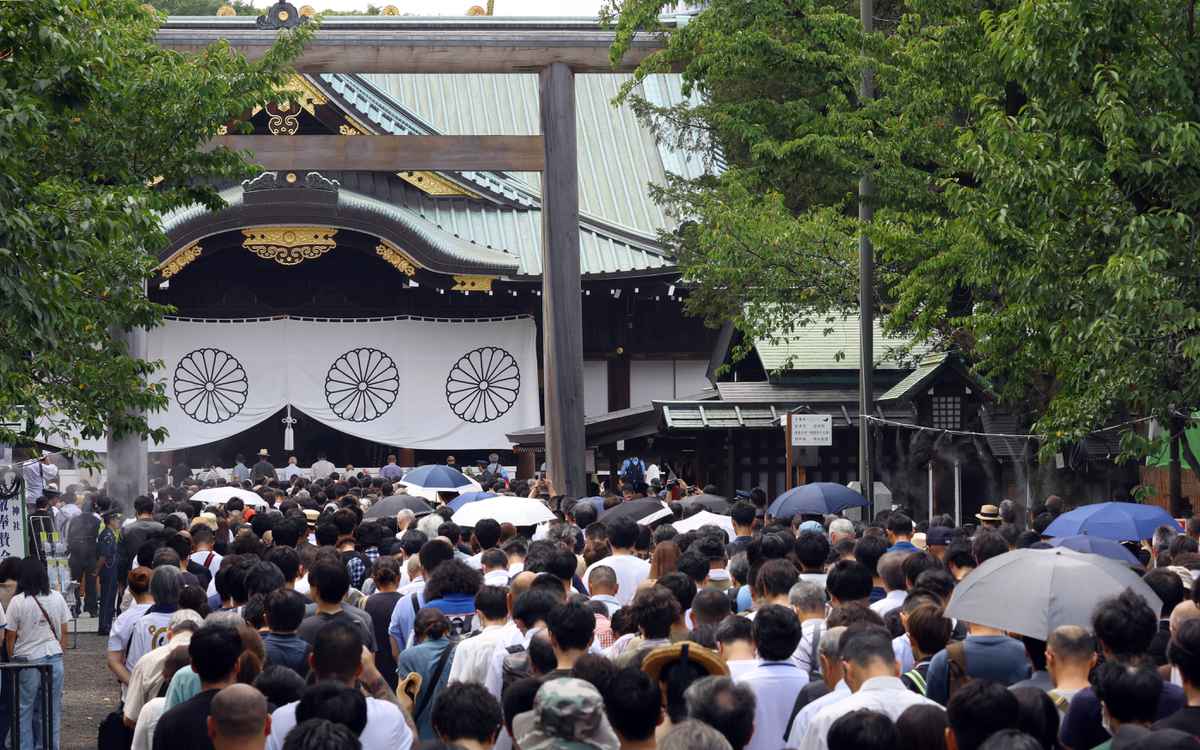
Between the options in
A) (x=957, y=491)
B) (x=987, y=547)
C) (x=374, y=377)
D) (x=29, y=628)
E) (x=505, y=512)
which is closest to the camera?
(x=987, y=547)

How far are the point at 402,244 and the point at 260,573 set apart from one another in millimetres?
18203

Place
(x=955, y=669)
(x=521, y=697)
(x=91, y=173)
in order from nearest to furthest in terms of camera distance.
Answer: (x=521, y=697) < (x=955, y=669) < (x=91, y=173)

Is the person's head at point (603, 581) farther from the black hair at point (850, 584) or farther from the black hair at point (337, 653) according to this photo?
the black hair at point (337, 653)

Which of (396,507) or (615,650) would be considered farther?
(396,507)

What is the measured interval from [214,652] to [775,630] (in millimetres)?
2039

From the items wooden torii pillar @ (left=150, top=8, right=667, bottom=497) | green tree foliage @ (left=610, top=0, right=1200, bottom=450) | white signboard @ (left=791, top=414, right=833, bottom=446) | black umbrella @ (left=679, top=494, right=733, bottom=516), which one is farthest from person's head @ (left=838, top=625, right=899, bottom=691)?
wooden torii pillar @ (left=150, top=8, right=667, bottom=497)

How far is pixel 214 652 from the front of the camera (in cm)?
524

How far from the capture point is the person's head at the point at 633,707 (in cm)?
454

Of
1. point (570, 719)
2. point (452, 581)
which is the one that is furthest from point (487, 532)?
point (570, 719)

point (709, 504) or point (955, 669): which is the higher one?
point (709, 504)

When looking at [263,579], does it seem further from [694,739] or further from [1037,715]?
[1037,715]

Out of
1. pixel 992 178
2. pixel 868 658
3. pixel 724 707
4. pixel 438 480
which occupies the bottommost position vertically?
pixel 724 707

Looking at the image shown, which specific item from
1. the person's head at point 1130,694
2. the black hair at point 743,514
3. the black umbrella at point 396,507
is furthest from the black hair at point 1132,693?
the black umbrella at point 396,507

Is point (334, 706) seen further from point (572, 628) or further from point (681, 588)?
point (681, 588)
